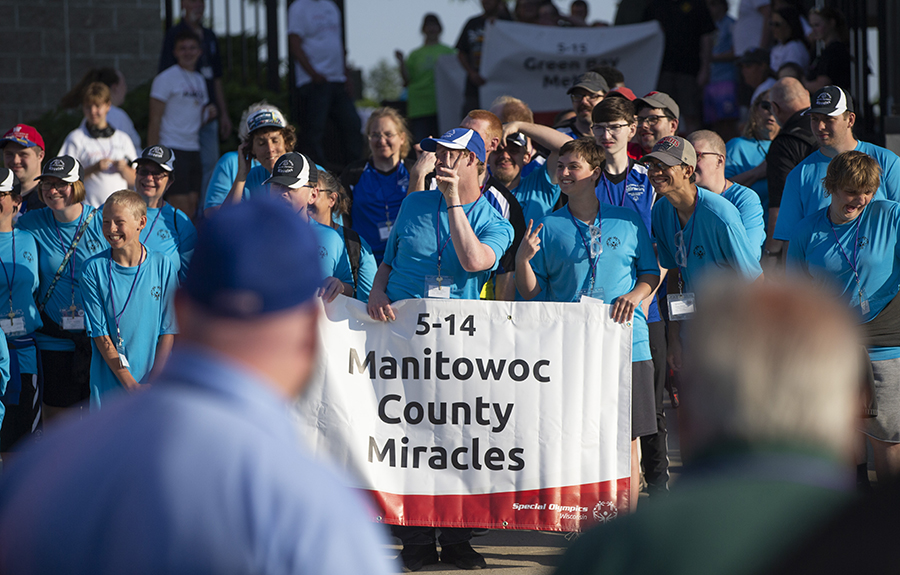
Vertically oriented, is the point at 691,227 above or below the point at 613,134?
below

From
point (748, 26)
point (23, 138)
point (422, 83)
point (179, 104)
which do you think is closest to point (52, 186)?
point (23, 138)

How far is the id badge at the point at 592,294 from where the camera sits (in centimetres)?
532

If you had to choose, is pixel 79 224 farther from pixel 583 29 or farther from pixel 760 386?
pixel 583 29

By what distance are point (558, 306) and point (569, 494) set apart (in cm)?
99

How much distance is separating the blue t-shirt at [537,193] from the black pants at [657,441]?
115cm

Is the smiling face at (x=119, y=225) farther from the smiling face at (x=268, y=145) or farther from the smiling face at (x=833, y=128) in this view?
the smiling face at (x=833, y=128)

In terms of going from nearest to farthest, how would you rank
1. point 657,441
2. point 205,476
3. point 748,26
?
point 205,476, point 657,441, point 748,26

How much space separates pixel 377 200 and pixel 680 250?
7.72 ft

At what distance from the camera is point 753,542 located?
1.28 meters

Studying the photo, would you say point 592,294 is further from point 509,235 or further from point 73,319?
point 73,319

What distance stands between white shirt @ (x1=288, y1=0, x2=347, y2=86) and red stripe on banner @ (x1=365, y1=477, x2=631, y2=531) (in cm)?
593

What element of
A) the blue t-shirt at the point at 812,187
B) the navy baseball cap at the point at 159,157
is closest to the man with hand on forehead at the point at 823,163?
the blue t-shirt at the point at 812,187

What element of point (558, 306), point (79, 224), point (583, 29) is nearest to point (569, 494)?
point (558, 306)

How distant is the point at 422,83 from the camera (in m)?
12.3
